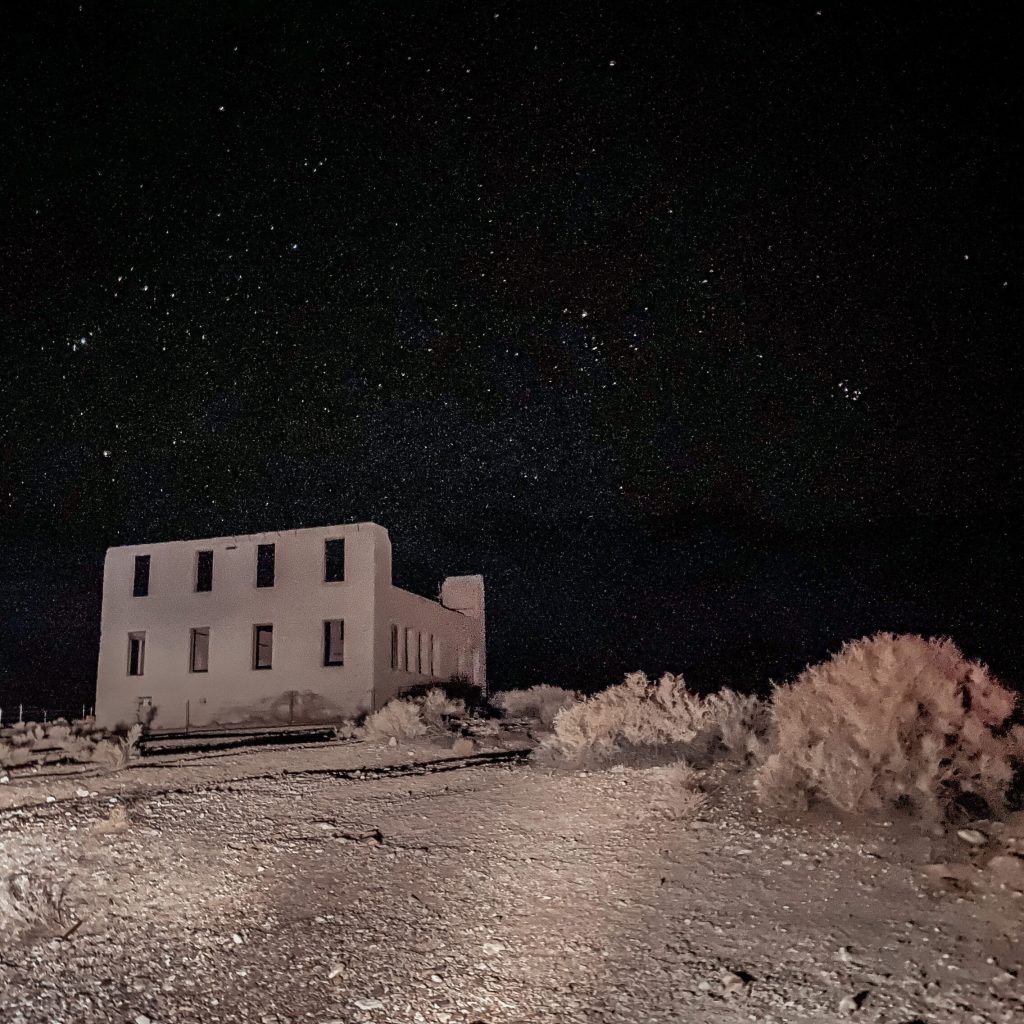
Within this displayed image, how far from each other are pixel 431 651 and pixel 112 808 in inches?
687

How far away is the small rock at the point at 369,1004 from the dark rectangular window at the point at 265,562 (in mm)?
18347

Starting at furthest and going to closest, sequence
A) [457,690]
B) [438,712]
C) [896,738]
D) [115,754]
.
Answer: [457,690], [438,712], [115,754], [896,738]

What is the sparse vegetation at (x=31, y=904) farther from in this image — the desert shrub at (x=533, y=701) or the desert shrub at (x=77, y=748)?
the desert shrub at (x=533, y=701)

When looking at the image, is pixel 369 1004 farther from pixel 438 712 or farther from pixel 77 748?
pixel 77 748

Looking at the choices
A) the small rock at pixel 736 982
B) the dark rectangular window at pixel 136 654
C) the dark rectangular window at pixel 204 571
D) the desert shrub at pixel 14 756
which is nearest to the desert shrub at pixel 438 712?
the desert shrub at pixel 14 756

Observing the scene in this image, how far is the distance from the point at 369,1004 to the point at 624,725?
6185mm

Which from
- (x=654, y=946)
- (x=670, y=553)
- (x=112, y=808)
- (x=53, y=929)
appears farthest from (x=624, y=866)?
(x=670, y=553)

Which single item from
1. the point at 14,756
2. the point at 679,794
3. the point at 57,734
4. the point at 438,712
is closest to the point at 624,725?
the point at 679,794

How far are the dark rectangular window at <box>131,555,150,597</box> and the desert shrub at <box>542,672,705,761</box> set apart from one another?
16.8 metres

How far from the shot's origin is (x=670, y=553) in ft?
218

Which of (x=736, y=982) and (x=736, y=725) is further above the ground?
(x=736, y=725)

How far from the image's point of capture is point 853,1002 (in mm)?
4680

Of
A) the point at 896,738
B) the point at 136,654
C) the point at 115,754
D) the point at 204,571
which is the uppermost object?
the point at 204,571

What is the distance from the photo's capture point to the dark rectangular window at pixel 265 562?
23250 millimetres
